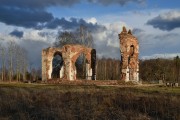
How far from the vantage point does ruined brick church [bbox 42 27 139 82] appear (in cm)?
4484

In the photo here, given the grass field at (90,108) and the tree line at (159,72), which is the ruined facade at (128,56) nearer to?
the tree line at (159,72)

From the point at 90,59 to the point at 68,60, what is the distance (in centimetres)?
374

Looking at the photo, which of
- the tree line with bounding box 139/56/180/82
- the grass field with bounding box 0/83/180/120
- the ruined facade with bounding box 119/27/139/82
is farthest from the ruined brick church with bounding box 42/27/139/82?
the grass field with bounding box 0/83/180/120

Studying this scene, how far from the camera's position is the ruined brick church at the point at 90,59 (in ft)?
147

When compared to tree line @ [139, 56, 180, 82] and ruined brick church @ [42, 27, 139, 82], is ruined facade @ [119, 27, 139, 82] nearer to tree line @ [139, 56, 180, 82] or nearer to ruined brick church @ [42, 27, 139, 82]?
ruined brick church @ [42, 27, 139, 82]

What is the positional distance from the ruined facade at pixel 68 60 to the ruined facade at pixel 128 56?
5885 millimetres

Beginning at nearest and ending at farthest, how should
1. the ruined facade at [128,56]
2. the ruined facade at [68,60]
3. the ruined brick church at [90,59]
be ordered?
the ruined facade at [128,56] < the ruined brick church at [90,59] < the ruined facade at [68,60]

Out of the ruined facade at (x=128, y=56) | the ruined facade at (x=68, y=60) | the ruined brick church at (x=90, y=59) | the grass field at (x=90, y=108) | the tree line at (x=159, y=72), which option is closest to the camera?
the grass field at (x=90, y=108)

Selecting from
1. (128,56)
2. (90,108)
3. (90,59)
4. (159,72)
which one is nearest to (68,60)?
(90,59)

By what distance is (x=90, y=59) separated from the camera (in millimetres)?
49594

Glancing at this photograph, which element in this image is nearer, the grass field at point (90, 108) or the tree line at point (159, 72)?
the grass field at point (90, 108)

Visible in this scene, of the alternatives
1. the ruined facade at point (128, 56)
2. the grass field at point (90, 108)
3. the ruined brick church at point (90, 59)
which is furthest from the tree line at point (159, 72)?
the grass field at point (90, 108)

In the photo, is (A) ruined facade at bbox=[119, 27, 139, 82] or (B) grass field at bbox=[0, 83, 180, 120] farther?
(A) ruined facade at bbox=[119, 27, 139, 82]

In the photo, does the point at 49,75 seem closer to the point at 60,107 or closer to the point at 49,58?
the point at 49,58
